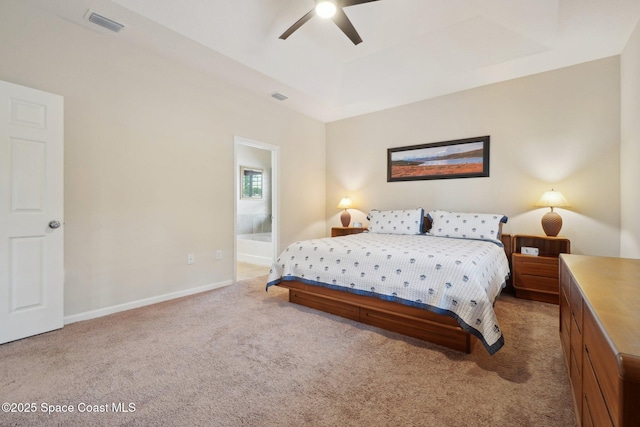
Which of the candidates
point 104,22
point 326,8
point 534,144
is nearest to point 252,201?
point 104,22

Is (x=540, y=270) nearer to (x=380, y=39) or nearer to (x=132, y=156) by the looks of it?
(x=380, y=39)

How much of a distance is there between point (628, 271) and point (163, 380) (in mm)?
2471

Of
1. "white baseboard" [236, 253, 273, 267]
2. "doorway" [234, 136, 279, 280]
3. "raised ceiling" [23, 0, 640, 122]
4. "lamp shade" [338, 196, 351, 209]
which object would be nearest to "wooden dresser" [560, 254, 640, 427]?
"raised ceiling" [23, 0, 640, 122]

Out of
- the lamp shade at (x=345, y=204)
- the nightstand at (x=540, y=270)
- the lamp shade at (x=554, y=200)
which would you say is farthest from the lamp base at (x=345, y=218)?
the lamp shade at (x=554, y=200)

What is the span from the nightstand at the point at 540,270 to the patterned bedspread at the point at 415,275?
0.34 meters

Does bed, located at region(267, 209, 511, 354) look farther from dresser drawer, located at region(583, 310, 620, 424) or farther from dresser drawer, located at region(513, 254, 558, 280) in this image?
dresser drawer, located at region(583, 310, 620, 424)

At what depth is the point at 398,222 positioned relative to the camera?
3896mm

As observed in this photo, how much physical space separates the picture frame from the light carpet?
2.14 meters

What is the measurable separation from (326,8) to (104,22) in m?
1.96

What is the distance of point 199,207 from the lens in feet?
11.1

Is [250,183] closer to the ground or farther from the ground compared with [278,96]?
closer to the ground

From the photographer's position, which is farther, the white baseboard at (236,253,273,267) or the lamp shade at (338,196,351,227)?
the white baseboard at (236,253,273,267)

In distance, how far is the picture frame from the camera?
12.4 feet

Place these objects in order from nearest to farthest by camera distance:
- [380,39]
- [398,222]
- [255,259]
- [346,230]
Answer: [380,39]
[398,222]
[346,230]
[255,259]
